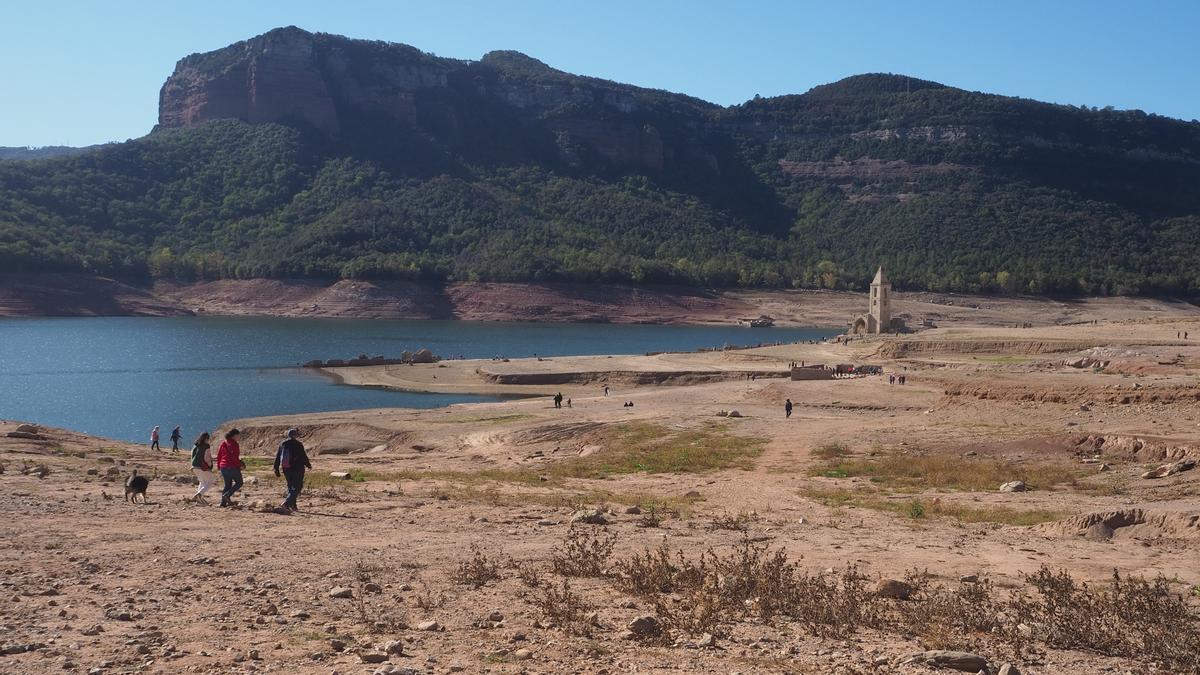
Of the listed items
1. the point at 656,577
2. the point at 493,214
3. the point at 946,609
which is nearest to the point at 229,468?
the point at 656,577

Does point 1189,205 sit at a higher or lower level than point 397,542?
higher

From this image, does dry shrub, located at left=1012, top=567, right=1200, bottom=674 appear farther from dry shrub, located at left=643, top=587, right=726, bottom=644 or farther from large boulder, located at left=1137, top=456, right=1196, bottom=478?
large boulder, located at left=1137, top=456, right=1196, bottom=478

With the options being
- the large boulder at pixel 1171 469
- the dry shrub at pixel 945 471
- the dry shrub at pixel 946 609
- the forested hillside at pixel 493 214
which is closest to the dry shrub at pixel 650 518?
the dry shrub at pixel 946 609

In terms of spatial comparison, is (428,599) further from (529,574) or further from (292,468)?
(292,468)

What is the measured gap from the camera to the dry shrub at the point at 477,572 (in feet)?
33.0

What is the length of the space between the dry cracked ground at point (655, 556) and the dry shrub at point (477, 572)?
0.05 meters

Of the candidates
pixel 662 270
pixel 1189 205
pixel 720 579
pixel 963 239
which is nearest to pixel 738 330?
pixel 662 270

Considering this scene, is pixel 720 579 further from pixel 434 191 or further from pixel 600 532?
pixel 434 191

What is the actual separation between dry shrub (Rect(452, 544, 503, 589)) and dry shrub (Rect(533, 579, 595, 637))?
756mm

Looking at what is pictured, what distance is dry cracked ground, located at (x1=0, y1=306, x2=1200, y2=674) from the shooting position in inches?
309

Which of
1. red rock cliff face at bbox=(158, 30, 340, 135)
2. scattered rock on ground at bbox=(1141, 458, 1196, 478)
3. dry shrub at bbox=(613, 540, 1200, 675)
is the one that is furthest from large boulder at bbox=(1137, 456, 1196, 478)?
red rock cliff face at bbox=(158, 30, 340, 135)

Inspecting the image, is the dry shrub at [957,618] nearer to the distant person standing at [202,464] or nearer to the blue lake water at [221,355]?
the distant person standing at [202,464]

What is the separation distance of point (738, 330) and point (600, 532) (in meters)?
112

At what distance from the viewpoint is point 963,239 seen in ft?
545
